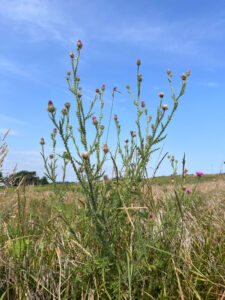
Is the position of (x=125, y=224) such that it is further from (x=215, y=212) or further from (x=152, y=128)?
(x=215, y=212)

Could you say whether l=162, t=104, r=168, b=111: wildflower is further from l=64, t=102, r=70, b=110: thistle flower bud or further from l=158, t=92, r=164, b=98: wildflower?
l=64, t=102, r=70, b=110: thistle flower bud

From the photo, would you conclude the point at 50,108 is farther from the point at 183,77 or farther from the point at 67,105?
the point at 183,77

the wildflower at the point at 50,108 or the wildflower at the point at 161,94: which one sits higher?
the wildflower at the point at 161,94

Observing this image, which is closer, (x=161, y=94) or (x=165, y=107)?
(x=165, y=107)

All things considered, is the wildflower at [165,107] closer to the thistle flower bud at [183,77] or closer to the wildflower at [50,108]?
the thistle flower bud at [183,77]

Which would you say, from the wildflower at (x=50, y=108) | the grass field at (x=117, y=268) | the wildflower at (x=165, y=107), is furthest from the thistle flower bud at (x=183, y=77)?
the wildflower at (x=50, y=108)

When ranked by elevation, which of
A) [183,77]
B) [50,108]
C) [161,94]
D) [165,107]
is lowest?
[50,108]

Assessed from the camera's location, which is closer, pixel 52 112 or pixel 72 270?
pixel 52 112

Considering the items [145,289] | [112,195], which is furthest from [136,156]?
[145,289]

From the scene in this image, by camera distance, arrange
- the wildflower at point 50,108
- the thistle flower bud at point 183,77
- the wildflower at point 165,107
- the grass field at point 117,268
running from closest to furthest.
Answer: the wildflower at point 50,108
the grass field at point 117,268
the wildflower at point 165,107
the thistle flower bud at point 183,77

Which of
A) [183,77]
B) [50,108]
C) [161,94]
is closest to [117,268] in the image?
[50,108]

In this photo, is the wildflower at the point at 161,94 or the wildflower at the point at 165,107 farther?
the wildflower at the point at 161,94

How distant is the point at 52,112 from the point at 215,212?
2392mm

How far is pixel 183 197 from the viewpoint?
7.65ft
